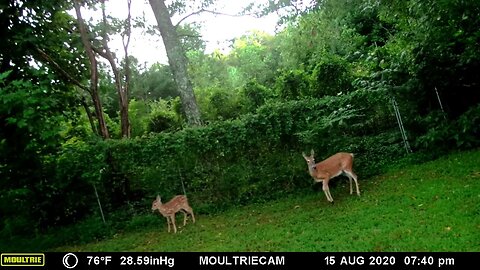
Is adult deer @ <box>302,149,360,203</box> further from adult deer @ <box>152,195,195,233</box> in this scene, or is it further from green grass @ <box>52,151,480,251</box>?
adult deer @ <box>152,195,195,233</box>

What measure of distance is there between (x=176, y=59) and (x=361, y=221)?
745 cm

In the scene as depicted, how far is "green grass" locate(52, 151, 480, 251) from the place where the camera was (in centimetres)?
554

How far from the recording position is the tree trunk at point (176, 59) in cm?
1188

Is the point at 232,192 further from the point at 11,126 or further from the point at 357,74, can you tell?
the point at 357,74

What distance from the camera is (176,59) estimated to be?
39.4ft

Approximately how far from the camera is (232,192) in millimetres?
9836

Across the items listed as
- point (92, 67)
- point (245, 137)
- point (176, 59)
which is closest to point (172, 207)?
point (245, 137)

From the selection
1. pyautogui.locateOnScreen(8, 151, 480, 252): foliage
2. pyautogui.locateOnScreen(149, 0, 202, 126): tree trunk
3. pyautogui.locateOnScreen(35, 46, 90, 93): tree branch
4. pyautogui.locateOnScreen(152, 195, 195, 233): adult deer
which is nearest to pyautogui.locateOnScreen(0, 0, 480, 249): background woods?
pyautogui.locateOnScreen(35, 46, 90, 93): tree branch

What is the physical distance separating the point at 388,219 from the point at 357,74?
8.59 metres
